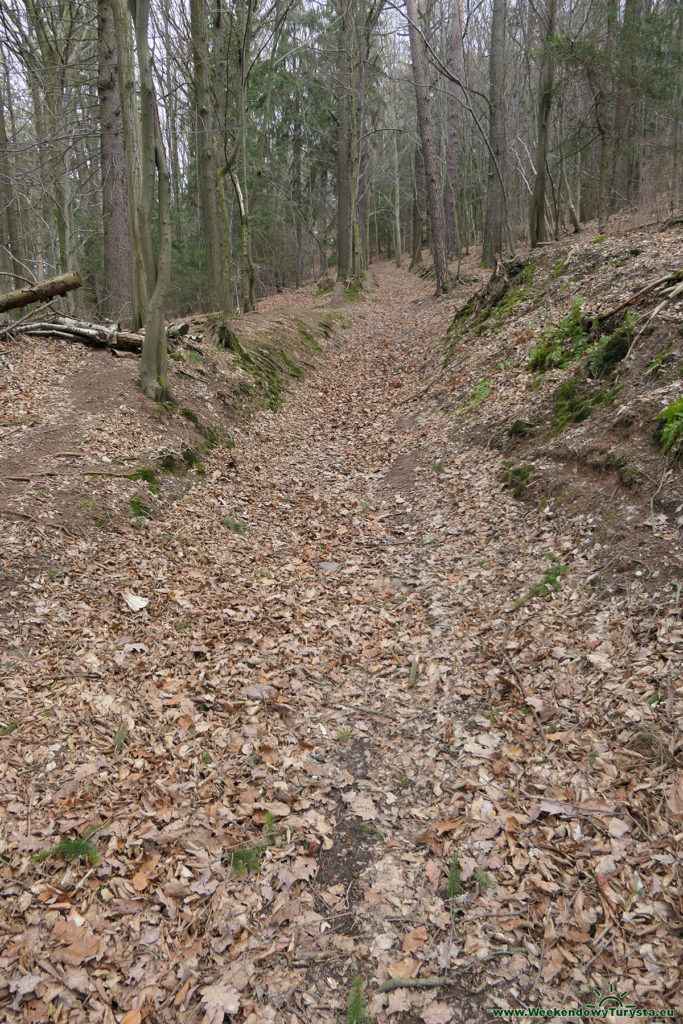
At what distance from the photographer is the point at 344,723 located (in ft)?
14.2

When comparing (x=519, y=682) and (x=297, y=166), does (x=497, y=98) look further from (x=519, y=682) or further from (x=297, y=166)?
(x=297, y=166)

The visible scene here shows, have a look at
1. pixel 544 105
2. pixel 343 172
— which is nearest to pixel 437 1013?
pixel 544 105

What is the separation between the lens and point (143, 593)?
541 centimetres

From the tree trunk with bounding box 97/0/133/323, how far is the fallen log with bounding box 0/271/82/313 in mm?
2218

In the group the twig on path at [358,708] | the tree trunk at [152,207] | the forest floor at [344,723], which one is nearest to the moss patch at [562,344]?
the forest floor at [344,723]

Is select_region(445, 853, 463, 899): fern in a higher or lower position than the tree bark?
lower

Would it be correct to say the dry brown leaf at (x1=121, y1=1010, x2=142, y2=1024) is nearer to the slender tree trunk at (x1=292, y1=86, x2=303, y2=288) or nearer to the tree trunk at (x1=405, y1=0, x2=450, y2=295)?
the tree trunk at (x1=405, y1=0, x2=450, y2=295)

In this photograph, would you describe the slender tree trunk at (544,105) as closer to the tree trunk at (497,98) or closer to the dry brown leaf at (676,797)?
the tree trunk at (497,98)

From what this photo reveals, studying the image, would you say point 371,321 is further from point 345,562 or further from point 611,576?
point 611,576

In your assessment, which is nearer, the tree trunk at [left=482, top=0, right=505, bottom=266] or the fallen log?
the fallen log

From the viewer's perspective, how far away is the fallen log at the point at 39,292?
9117 mm

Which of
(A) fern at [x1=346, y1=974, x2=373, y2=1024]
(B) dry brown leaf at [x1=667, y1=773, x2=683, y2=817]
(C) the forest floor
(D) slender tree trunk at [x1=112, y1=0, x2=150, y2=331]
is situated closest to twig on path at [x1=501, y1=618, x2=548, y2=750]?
(C) the forest floor

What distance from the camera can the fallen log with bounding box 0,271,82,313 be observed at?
9.12m

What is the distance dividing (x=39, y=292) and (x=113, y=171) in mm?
3984
